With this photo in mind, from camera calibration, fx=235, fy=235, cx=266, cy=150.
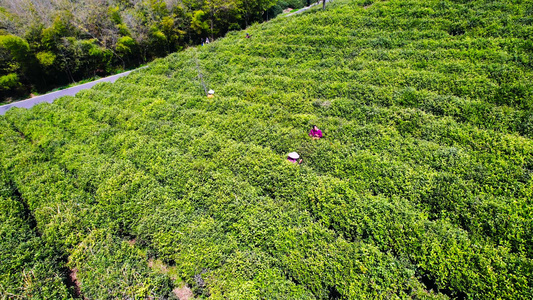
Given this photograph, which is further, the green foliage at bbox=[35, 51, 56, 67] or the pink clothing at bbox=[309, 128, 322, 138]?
the green foliage at bbox=[35, 51, 56, 67]

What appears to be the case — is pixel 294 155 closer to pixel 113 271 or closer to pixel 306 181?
pixel 306 181

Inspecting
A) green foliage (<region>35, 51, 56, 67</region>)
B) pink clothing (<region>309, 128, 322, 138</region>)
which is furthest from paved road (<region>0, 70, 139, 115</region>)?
pink clothing (<region>309, 128, 322, 138</region>)

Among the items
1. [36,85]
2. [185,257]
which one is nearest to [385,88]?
[185,257]

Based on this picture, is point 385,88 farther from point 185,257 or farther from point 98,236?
point 98,236

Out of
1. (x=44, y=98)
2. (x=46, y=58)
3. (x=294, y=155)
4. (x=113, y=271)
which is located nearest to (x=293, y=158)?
(x=294, y=155)

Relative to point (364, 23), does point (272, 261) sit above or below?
below

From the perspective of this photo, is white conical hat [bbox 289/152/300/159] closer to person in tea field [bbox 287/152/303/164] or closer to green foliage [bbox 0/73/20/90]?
person in tea field [bbox 287/152/303/164]
